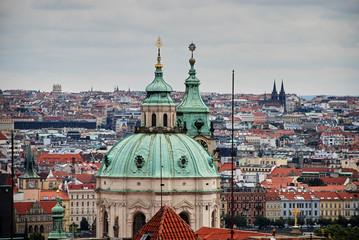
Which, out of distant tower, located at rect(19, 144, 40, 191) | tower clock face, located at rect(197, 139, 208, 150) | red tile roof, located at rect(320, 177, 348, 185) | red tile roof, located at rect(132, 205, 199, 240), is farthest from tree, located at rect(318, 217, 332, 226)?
red tile roof, located at rect(132, 205, 199, 240)

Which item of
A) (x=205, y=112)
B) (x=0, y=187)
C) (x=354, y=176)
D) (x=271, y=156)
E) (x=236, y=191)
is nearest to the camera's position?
(x=205, y=112)

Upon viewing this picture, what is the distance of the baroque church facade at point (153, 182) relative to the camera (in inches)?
2093

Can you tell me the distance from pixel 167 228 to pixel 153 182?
2304 centimetres

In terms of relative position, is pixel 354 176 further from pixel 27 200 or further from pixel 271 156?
pixel 27 200

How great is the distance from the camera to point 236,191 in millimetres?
128125

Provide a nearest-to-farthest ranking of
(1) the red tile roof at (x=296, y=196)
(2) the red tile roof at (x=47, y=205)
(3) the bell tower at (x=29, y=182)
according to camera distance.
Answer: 1. (2) the red tile roof at (x=47, y=205)
2. (3) the bell tower at (x=29, y=182)
3. (1) the red tile roof at (x=296, y=196)

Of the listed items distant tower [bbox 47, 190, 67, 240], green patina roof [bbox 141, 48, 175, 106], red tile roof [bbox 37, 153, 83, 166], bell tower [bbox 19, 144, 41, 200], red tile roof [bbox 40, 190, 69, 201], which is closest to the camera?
distant tower [bbox 47, 190, 67, 240]

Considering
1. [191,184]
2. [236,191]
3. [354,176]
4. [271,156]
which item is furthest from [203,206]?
[271,156]

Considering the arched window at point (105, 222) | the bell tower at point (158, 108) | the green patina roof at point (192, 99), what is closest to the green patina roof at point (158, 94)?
the bell tower at point (158, 108)

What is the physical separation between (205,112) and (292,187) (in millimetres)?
76820

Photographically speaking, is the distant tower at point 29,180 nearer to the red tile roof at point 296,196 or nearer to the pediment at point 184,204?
the red tile roof at point 296,196

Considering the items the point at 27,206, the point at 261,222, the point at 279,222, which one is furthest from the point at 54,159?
the point at 27,206

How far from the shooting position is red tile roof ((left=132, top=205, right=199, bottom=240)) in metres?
30.1

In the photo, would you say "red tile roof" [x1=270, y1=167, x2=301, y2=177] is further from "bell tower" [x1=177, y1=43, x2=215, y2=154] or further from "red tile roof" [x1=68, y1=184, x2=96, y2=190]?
"bell tower" [x1=177, y1=43, x2=215, y2=154]
